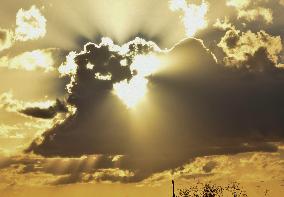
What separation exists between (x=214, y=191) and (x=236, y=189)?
54.0ft

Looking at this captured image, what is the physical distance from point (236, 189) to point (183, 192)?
70.1 ft

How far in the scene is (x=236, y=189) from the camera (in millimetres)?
183375

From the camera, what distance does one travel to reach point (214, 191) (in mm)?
170000

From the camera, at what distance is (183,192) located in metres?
174

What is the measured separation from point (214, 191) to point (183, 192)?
34.3ft

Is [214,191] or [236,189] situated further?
[236,189]
